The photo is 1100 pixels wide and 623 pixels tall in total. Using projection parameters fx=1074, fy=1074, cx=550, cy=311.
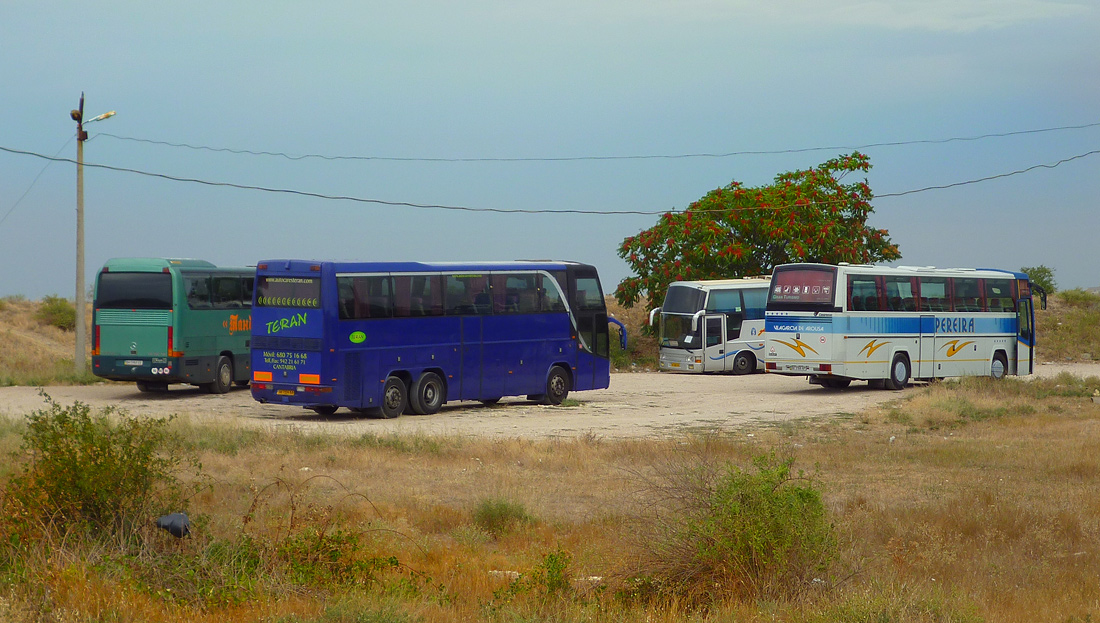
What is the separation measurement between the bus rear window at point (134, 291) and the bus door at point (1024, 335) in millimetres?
22350

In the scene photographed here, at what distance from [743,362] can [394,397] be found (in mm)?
17716

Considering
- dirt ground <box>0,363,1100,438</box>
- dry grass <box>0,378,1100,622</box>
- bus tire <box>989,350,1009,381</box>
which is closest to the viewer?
A: dry grass <box>0,378,1100,622</box>

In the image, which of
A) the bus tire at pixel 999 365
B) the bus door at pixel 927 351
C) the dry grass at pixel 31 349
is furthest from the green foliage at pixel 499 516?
the bus tire at pixel 999 365

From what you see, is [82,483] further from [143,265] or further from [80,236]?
[80,236]

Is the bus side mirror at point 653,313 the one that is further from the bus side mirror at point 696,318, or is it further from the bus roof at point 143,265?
the bus roof at point 143,265

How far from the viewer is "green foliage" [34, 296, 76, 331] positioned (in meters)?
51.4

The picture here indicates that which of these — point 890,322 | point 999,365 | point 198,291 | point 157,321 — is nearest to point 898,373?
point 890,322

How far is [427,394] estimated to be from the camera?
21.2 meters

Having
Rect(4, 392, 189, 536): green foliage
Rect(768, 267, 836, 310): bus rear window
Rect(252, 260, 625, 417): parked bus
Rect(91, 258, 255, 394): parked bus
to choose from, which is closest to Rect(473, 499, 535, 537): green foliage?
Rect(4, 392, 189, 536): green foliage

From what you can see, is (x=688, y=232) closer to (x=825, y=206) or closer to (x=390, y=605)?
(x=825, y=206)

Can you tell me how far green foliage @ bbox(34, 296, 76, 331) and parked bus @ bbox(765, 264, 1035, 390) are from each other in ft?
123

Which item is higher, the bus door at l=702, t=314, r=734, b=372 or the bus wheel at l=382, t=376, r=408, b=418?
the bus door at l=702, t=314, r=734, b=372

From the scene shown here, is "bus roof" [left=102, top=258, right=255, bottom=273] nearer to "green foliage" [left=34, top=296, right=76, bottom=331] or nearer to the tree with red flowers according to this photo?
the tree with red flowers

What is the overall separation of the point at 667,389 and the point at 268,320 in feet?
39.3
